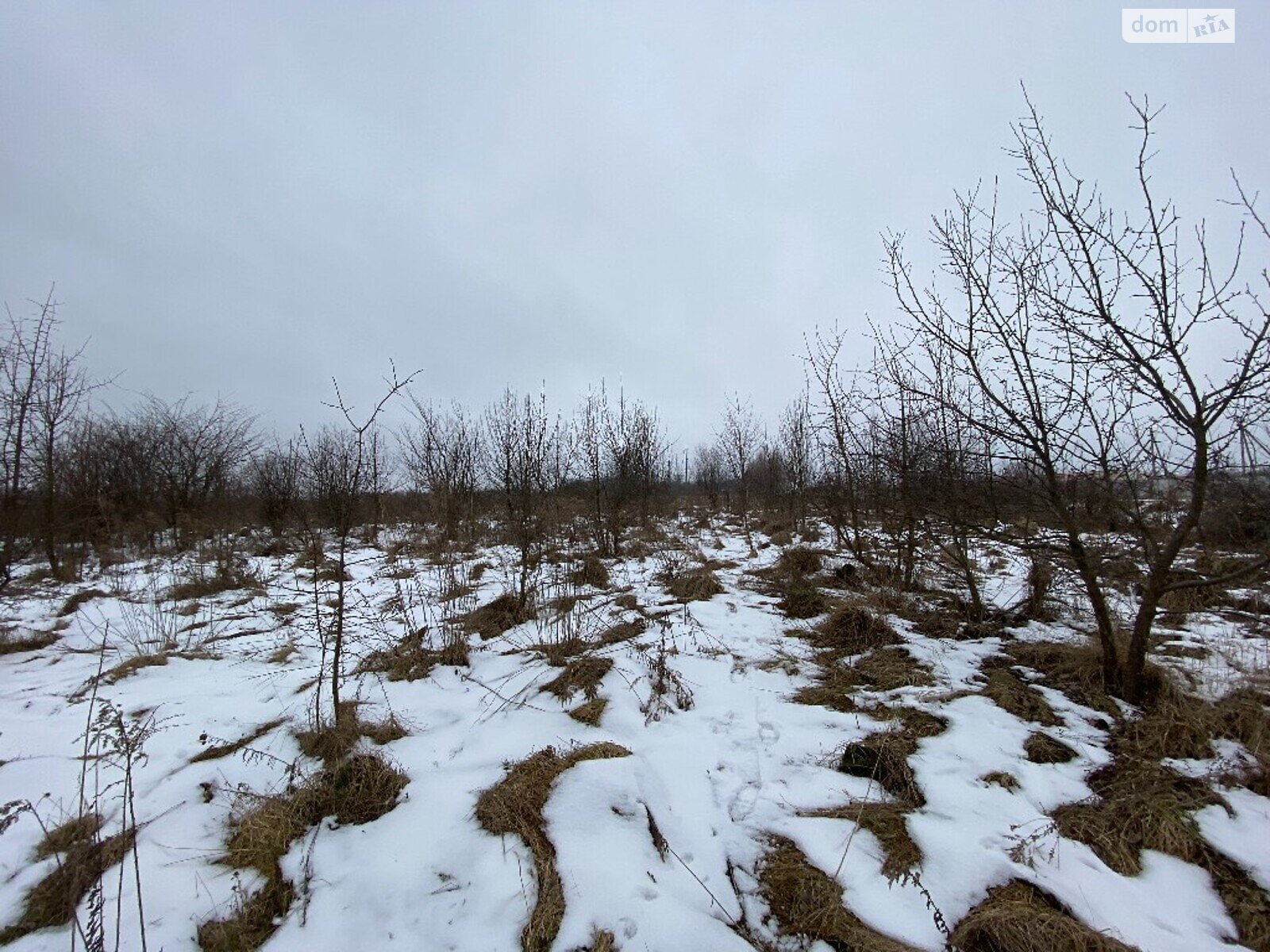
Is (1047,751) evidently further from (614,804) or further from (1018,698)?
(614,804)

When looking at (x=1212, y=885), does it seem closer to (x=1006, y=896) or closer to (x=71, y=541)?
(x=1006, y=896)

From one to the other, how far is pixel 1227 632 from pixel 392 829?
6720 mm

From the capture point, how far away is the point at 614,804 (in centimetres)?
245

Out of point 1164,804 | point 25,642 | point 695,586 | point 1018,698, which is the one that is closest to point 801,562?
point 695,586

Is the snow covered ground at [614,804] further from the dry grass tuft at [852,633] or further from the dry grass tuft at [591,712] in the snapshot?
the dry grass tuft at [852,633]

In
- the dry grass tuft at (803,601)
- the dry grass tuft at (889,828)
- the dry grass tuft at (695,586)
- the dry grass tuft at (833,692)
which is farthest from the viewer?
the dry grass tuft at (695,586)

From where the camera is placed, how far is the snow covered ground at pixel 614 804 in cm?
190

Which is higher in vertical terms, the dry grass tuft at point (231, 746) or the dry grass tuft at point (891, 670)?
the dry grass tuft at point (891, 670)

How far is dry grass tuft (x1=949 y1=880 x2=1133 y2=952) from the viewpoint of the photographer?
5.49ft

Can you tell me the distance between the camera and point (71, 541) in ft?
30.4

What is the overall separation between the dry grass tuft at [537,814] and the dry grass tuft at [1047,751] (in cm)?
232

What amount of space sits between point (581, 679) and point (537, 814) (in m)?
1.35

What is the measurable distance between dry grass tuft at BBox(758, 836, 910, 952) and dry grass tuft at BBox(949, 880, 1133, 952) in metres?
0.27

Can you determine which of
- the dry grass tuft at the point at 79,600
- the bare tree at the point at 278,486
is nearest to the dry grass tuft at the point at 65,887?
the dry grass tuft at the point at 79,600
